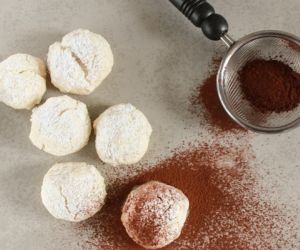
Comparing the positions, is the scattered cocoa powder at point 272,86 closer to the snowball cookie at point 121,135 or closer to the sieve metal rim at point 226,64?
the sieve metal rim at point 226,64

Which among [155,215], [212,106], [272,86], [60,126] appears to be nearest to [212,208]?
[155,215]

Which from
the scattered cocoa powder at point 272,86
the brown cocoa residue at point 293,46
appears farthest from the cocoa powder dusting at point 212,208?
the brown cocoa residue at point 293,46

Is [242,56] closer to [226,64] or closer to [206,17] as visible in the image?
[226,64]

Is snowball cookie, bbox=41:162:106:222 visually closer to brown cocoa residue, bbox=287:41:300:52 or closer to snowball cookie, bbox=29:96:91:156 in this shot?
snowball cookie, bbox=29:96:91:156

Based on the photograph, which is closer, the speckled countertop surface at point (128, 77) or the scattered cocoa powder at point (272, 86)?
the scattered cocoa powder at point (272, 86)

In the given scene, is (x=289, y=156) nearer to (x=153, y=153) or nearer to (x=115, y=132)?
(x=153, y=153)

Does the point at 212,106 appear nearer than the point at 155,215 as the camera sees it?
No

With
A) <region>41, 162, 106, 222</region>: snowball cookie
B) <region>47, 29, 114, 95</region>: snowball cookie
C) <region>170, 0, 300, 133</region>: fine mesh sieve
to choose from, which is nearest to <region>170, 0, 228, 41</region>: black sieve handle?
<region>170, 0, 300, 133</region>: fine mesh sieve
